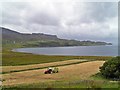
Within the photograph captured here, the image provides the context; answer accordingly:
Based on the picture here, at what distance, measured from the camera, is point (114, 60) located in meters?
55.7

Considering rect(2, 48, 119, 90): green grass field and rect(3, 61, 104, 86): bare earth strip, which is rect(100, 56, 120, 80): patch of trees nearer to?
rect(2, 48, 119, 90): green grass field

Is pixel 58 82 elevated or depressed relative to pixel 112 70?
depressed

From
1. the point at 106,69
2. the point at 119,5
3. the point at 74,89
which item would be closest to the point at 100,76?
the point at 106,69

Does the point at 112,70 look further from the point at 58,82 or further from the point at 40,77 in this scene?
the point at 40,77

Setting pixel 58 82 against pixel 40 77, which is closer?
pixel 58 82

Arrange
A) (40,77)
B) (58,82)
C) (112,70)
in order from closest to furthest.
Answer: (58,82)
(112,70)
(40,77)

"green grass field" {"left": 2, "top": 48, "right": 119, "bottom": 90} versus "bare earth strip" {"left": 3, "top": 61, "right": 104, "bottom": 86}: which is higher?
"green grass field" {"left": 2, "top": 48, "right": 119, "bottom": 90}

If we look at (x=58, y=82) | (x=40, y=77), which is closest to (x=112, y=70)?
(x=58, y=82)

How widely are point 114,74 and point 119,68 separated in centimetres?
170

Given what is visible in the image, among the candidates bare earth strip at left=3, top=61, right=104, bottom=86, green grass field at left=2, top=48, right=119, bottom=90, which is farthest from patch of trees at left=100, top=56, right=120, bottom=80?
bare earth strip at left=3, top=61, right=104, bottom=86

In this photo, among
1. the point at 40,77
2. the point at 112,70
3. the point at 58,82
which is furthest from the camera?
the point at 40,77

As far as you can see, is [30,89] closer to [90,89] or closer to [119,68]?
[90,89]

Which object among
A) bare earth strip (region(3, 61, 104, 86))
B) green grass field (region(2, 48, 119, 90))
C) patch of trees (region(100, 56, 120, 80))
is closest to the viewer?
green grass field (region(2, 48, 119, 90))

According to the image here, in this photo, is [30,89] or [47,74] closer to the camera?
[30,89]
